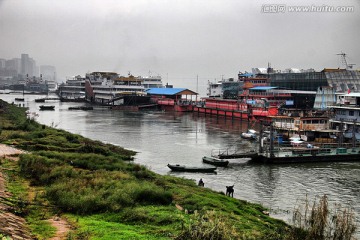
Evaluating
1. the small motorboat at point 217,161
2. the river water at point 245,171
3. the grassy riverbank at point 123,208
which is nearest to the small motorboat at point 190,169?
the river water at point 245,171

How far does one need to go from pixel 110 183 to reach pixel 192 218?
5.11 meters

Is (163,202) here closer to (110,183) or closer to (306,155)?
(110,183)

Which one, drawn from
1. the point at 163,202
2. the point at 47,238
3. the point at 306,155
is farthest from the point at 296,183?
the point at 47,238

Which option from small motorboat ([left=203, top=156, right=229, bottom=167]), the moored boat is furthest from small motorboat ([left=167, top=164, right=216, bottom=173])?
the moored boat

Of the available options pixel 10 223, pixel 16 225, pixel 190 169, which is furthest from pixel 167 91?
pixel 10 223

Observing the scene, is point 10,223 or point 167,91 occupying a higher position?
point 167,91

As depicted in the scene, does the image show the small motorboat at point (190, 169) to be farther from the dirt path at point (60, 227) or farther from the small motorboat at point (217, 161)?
the dirt path at point (60, 227)

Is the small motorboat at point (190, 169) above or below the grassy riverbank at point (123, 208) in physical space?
below

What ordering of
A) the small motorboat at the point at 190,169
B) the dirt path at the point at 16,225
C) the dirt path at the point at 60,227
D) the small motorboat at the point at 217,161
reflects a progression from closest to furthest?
the dirt path at the point at 16,225, the dirt path at the point at 60,227, the small motorboat at the point at 190,169, the small motorboat at the point at 217,161

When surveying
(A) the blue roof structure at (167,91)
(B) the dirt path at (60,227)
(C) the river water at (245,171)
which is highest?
(A) the blue roof structure at (167,91)

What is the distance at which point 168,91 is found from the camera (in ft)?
319

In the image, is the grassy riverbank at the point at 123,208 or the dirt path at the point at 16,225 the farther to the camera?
the grassy riverbank at the point at 123,208

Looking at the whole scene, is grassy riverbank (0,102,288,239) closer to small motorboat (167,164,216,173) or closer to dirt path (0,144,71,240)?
dirt path (0,144,71,240)

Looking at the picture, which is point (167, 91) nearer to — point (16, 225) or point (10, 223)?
point (16, 225)
